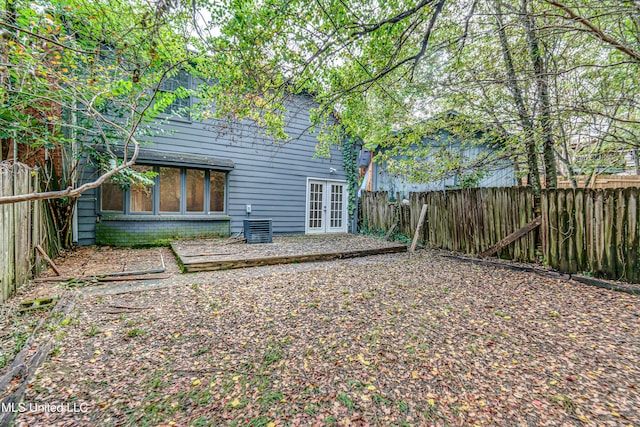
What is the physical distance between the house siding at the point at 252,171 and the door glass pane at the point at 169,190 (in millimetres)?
423

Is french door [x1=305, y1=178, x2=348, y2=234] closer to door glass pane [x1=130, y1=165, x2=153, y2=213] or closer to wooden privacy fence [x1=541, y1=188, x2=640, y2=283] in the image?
door glass pane [x1=130, y1=165, x2=153, y2=213]

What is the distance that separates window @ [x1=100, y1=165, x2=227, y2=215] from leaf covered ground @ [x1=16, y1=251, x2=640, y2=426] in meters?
4.19

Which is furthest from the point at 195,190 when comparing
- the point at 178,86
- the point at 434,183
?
the point at 434,183

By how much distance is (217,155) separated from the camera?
25.9 ft

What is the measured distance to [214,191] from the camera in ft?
26.2

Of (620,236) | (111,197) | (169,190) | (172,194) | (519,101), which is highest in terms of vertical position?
(519,101)

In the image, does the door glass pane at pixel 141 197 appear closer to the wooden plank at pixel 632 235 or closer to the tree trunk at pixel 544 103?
the tree trunk at pixel 544 103

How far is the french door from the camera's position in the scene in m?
9.77

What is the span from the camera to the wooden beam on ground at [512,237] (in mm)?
5000

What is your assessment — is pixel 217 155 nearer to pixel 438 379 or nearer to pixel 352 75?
pixel 352 75

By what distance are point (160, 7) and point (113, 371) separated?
3.30m

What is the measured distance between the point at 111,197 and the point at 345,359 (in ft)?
23.3

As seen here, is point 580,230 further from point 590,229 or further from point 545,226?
point 545,226

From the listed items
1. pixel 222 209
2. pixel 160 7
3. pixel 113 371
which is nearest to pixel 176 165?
pixel 222 209
